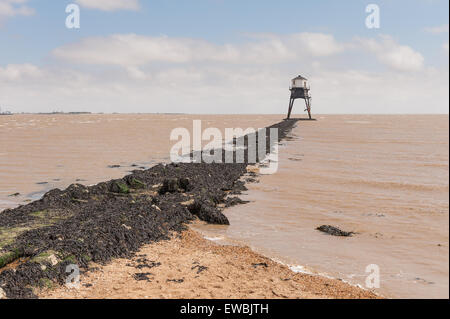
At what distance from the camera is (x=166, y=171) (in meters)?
19.4

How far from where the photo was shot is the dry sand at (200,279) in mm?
6520

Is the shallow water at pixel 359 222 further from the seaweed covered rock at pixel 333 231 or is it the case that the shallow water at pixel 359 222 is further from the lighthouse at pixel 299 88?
the lighthouse at pixel 299 88

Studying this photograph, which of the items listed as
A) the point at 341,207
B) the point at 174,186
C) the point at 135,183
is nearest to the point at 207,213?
the point at 174,186

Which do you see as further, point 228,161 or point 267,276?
point 228,161

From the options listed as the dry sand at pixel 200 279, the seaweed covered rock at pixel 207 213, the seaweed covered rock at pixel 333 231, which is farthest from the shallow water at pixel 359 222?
the dry sand at pixel 200 279

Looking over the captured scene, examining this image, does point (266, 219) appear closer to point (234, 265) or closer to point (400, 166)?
point (234, 265)

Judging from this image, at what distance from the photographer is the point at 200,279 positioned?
7113 millimetres

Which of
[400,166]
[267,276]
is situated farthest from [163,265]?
[400,166]

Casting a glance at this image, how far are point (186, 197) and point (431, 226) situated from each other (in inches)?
324

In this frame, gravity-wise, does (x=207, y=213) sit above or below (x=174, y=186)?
below

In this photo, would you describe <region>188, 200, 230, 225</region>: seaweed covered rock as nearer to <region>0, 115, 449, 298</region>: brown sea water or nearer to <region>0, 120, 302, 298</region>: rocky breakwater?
<region>0, 120, 302, 298</region>: rocky breakwater

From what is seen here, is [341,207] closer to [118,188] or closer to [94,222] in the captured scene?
[94,222]

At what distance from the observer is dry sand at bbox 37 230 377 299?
6520 mm

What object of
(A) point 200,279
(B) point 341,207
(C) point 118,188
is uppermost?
(C) point 118,188
